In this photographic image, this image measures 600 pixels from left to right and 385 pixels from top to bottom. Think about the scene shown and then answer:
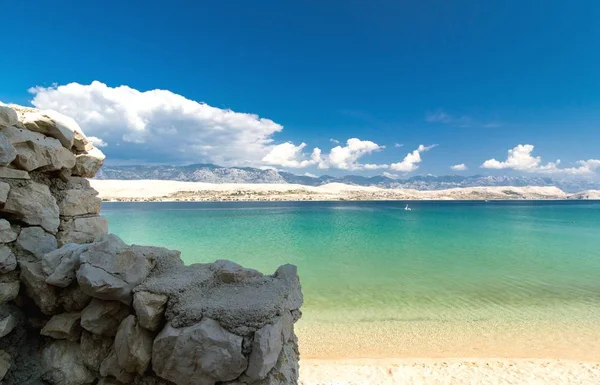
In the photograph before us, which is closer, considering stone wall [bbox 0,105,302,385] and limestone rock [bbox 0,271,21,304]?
stone wall [bbox 0,105,302,385]

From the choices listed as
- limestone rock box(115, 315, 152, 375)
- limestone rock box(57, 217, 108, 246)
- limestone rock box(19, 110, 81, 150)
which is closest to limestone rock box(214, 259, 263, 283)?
limestone rock box(115, 315, 152, 375)

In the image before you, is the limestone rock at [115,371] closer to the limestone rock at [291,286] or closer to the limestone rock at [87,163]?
the limestone rock at [291,286]

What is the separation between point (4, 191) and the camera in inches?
226

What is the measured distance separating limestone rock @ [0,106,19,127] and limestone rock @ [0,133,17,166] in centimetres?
36

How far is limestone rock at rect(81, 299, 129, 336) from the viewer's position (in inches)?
195

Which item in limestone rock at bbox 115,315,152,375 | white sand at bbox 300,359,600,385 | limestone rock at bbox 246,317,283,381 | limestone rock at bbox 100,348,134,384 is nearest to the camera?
limestone rock at bbox 246,317,283,381

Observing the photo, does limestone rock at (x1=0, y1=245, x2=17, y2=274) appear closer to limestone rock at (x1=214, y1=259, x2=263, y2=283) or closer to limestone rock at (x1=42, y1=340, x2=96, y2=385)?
limestone rock at (x1=42, y1=340, x2=96, y2=385)

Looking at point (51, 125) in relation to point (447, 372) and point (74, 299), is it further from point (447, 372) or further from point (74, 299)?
point (447, 372)

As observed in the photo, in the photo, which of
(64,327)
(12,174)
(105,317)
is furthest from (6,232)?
(105,317)

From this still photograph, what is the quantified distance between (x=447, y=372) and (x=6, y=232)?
12.3m

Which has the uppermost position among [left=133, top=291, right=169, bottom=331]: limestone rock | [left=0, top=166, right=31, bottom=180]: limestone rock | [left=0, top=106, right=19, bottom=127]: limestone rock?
[left=0, top=106, right=19, bottom=127]: limestone rock

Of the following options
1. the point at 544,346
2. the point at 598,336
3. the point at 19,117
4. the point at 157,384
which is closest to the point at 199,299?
the point at 157,384

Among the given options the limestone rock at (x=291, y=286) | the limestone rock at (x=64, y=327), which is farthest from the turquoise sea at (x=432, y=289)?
the limestone rock at (x=64, y=327)

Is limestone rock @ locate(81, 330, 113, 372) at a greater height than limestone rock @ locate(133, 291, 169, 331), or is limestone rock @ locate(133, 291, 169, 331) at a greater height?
limestone rock @ locate(133, 291, 169, 331)
